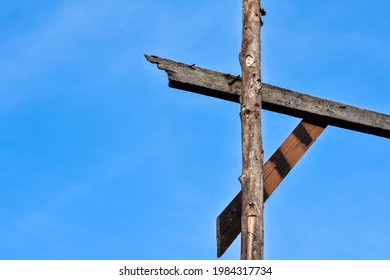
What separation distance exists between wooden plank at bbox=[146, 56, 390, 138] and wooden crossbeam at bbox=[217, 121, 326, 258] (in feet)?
0.53

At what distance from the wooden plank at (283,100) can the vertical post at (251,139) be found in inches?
6.9

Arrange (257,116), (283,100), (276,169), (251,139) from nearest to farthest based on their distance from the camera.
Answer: (251,139), (257,116), (276,169), (283,100)

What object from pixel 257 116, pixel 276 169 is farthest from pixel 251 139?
pixel 276 169

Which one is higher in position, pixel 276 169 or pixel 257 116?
pixel 257 116

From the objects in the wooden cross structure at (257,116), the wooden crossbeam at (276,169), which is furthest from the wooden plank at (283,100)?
the wooden crossbeam at (276,169)

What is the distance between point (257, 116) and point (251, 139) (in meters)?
0.26

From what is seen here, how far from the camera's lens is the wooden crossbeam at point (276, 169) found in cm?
905

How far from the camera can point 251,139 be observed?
29.9 feet

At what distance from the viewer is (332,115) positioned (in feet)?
33.0

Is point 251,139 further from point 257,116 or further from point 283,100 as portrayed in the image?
point 283,100

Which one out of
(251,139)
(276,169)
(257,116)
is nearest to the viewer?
(251,139)
